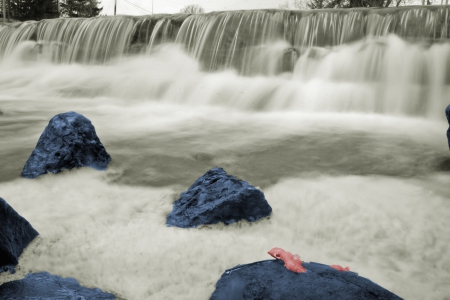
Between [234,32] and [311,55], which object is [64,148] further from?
[234,32]

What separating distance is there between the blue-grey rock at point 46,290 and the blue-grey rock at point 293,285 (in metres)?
0.57

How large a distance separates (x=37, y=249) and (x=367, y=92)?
659 cm

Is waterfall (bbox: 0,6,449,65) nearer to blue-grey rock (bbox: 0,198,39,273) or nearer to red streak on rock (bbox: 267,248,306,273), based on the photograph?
red streak on rock (bbox: 267,248,306,273)

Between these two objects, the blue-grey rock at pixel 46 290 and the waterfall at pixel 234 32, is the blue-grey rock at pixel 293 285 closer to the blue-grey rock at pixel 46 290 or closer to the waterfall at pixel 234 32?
the blue-grey rock at pixel 46 290

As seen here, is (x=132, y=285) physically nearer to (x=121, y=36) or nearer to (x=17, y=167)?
(x=17, y=167)

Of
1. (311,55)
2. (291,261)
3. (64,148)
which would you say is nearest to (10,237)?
(291,261)

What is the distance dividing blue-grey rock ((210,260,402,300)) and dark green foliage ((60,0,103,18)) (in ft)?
143

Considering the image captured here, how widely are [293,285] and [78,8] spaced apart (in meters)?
44.4

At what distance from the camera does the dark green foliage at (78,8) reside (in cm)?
4023

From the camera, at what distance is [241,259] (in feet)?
7.55

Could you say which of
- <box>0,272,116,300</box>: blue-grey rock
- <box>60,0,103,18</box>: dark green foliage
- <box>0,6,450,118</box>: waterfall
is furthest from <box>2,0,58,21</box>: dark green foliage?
<box>0,272,116,300</box>: blue-grey rock

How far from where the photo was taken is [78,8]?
133ft

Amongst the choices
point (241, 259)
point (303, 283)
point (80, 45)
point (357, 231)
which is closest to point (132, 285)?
point (241, 259)

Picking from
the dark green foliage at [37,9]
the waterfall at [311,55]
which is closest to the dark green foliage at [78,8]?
the dark green foliage at [37,9]
